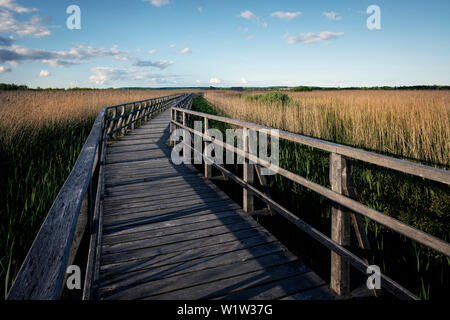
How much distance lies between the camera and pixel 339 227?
2.02m

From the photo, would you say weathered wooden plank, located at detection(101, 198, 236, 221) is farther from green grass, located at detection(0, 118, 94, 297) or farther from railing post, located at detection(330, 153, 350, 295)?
railing post, located at detection(330, 153, 350, 295)

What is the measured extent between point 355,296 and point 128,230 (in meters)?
2.33

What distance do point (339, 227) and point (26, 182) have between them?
3.98 m

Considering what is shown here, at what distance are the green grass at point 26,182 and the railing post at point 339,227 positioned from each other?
7.56ft

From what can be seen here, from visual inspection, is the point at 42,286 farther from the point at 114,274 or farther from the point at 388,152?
the point at 388,152

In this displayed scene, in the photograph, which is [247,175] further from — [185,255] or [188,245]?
[185,255]

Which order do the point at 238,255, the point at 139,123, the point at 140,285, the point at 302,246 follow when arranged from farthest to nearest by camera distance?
the point at 139,123, the point at 302,246, the point at 238,255, the point at 140,285

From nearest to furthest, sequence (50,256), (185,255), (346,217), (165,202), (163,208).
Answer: (50,256) → (346,217) → (185,255) → (163,208) → (165,202)

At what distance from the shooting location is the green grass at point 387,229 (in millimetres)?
2641

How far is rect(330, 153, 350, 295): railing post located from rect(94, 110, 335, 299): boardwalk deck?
13 cm

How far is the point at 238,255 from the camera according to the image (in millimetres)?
2615

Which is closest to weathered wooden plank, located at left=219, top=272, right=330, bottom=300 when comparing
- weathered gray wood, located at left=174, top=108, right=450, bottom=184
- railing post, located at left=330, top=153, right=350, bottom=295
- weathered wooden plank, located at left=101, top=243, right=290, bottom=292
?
railing post, located at left=330, top=153, right=350, bottom=295

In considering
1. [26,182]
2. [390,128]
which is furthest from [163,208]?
[390,128]
